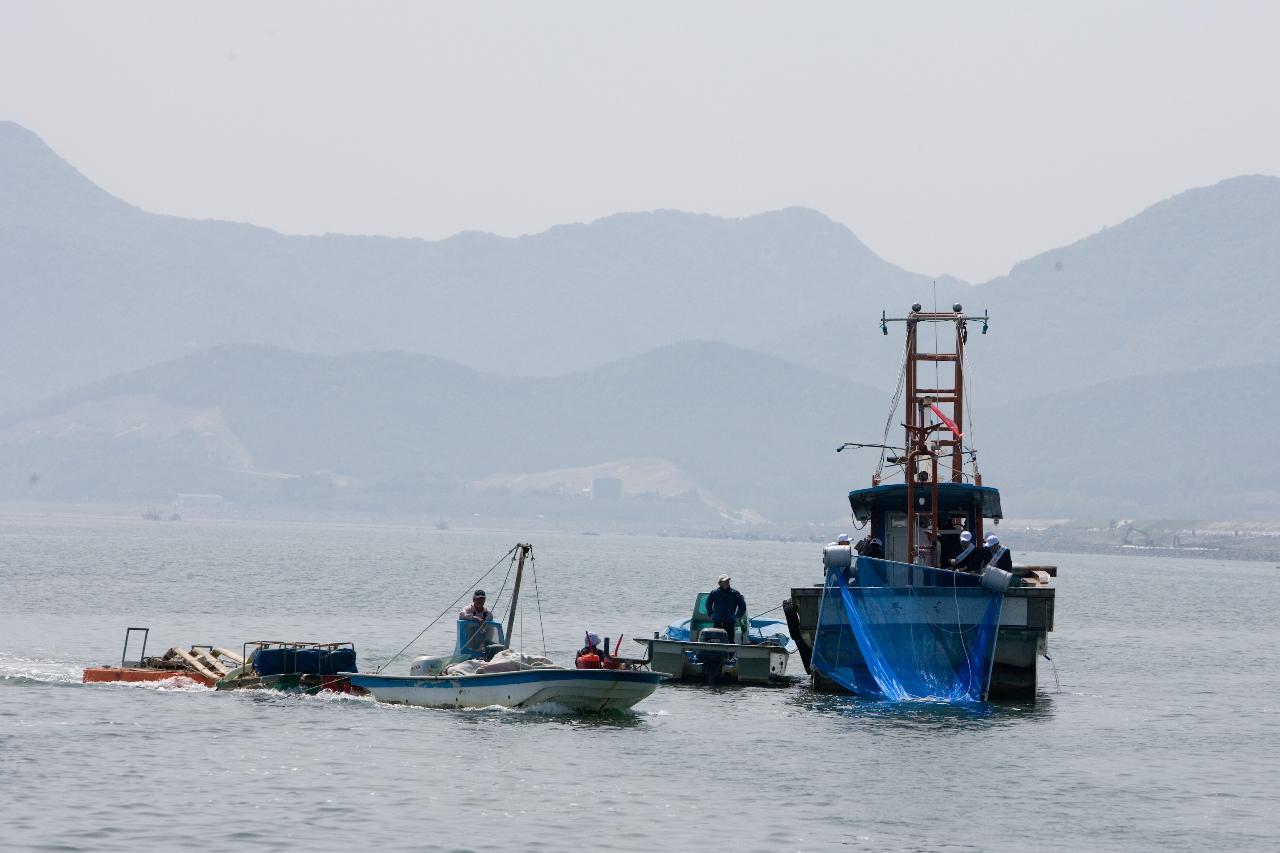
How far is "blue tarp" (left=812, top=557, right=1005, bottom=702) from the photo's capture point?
42.4 metres

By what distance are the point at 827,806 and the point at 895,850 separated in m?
3.53

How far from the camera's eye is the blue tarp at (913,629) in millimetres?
42406

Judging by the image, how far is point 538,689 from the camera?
129 feet

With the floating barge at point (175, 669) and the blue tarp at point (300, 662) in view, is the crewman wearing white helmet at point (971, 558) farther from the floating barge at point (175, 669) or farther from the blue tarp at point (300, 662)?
the floating barge at point (175, 669)

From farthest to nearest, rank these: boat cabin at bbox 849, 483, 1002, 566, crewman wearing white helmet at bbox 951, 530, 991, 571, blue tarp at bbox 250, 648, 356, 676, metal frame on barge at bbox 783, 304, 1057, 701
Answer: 1. boat cabin at bbox 849, 483, 1002, 566
2. crewman wearing white helmet at bbox 951, 530, 991, 571
3. metal frame on barge at bbox 783, 304, 1057, 701
4. blue tarp at bbox 250, 648, 356, 676

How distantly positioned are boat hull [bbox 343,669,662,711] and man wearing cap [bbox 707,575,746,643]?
8255 millimetres

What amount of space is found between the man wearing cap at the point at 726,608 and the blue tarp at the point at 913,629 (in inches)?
162

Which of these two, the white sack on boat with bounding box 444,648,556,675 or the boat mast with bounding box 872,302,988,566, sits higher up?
the boat mast with bounding box 872,302,988,566

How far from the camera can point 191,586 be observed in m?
104

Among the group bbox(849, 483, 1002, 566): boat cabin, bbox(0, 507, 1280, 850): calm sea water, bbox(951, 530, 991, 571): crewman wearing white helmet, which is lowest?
bbox(0, 507, 1280, 850): calm sea water

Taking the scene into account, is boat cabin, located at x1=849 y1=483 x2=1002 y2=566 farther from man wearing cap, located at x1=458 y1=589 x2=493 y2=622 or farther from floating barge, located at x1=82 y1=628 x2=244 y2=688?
floating barge, located at x1=82 y1=628 x2=244 y2=688

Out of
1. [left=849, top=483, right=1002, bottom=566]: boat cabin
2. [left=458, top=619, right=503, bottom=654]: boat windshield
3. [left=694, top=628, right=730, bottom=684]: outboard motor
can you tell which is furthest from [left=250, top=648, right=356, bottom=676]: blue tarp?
[left=849, top=483, right=1002, bottom=566]: boat cabin

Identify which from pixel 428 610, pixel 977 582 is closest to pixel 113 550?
pixel 428 610

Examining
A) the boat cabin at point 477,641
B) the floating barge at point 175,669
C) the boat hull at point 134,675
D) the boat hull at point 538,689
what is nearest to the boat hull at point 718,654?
the boat cabin at point 477,641
